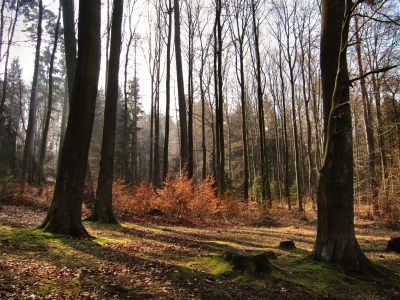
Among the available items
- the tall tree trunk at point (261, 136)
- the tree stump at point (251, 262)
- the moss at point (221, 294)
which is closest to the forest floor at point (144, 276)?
the moss at point (221, 294)

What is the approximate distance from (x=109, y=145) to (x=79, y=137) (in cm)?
353

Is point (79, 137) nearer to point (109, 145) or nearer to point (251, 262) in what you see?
point (109, 145)

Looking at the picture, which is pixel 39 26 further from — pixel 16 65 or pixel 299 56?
pixel 16 65

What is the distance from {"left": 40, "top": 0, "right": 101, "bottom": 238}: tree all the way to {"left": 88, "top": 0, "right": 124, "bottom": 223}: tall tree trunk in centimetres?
321

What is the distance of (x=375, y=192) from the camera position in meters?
14.9

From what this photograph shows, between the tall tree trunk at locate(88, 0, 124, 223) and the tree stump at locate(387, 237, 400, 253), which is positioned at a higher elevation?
the tall tree trunk at locate(88, 0, 124, 223)

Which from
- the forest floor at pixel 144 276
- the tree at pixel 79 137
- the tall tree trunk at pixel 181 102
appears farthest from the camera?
the tall tree trunk at pixel 181 102

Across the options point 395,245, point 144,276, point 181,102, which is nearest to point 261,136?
point 181,102

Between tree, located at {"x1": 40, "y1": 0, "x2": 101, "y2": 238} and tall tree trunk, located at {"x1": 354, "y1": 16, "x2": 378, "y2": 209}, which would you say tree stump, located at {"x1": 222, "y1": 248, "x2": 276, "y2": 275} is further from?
tall tree trunk, located at {"x1": 354, "y1": 16, "x2": 378, "y2": 209}

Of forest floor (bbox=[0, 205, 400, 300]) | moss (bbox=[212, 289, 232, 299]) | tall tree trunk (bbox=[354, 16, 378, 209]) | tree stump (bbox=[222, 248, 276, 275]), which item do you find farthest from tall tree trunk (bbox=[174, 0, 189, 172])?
moss (bbox=[212, 289, 232, 299])

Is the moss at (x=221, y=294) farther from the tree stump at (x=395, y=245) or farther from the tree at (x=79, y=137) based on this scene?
the tree stump at (x=395, y=245)

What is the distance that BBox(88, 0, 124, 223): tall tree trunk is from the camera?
9.45m

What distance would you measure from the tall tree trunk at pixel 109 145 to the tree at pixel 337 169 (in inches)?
259

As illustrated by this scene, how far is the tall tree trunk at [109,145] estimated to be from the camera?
31.0ft
